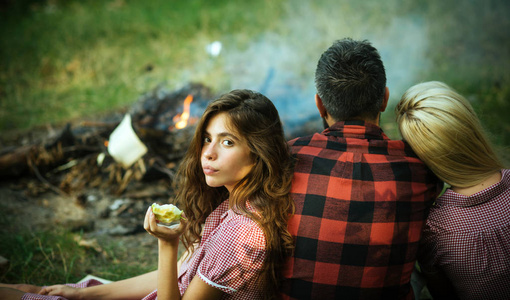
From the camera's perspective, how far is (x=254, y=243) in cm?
180

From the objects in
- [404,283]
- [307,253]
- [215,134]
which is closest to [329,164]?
[307,253]

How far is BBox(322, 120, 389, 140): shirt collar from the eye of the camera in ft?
6.75

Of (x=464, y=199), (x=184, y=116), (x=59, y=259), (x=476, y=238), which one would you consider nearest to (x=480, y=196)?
(x=464, y=199)

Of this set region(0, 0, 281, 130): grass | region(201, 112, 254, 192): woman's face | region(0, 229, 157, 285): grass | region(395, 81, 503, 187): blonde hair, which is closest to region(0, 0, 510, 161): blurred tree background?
region(0, 0, 281, 130): grass

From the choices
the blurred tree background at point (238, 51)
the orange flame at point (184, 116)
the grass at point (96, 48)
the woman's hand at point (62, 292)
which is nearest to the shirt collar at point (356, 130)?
the woman's hand at point (62, 292)

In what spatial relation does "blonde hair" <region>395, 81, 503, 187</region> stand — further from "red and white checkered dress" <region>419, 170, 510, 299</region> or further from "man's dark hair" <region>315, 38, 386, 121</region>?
"man's dark hair" <region>315, 38, 386, 121</region>

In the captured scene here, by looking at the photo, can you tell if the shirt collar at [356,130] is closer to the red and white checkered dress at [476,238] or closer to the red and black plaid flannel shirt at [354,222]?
the red and black plaid flannel shirt at [354,222]

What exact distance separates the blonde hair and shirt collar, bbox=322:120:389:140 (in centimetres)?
20

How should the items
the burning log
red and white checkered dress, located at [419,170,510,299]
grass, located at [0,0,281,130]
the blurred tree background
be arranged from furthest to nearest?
grass, located at [0,0,281,130]
the blurred tree background
the burning log
red and white checkered dress, located at [419,170,510,299]

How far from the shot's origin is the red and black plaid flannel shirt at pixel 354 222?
1889 millimetres

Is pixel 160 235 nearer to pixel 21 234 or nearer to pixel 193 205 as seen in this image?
pixel 193 205

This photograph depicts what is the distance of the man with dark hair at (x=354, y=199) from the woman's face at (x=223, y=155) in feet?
0.88

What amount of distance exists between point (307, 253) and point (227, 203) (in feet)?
1.53

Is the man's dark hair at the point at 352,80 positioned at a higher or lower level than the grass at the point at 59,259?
higher
